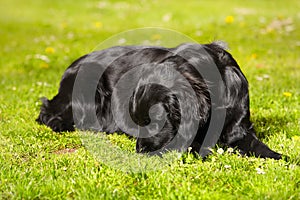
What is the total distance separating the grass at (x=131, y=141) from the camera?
316 cm

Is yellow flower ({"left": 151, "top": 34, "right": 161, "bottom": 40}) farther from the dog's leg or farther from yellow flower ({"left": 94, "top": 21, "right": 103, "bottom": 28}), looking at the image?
the dog's leg

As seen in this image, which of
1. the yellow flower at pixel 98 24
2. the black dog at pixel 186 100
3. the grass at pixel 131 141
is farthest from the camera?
the yellow flower at pixel 98 24

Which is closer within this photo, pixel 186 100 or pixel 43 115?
pixel 186 100

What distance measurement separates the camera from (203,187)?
317 centimetres

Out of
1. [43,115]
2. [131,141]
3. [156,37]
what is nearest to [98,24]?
[156,37]

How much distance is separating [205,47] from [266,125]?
127 centimetres

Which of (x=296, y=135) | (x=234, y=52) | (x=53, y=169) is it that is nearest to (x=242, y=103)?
(x=296, y=135)

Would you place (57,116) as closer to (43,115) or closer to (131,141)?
(43,115)

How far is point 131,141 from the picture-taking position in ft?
13.9

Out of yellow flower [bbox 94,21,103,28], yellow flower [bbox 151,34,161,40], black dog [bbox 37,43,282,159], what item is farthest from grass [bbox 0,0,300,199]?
yellow flower [bbox 151,34,161,40]

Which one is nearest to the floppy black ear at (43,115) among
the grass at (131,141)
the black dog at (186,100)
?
the grass at (131,141)

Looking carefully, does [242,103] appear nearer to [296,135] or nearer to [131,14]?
[296,135]

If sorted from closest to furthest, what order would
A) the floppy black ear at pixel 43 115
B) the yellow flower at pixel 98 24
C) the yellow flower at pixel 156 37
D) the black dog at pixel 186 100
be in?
the black dog at pixel 186 100 → the floppy black ear at pixel 43 115 → the yellow flower at pixel 156 37 → the yellow flower at pixel 98 24

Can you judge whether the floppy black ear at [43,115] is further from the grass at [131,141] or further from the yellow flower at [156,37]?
the yellow flower at [156,37]
